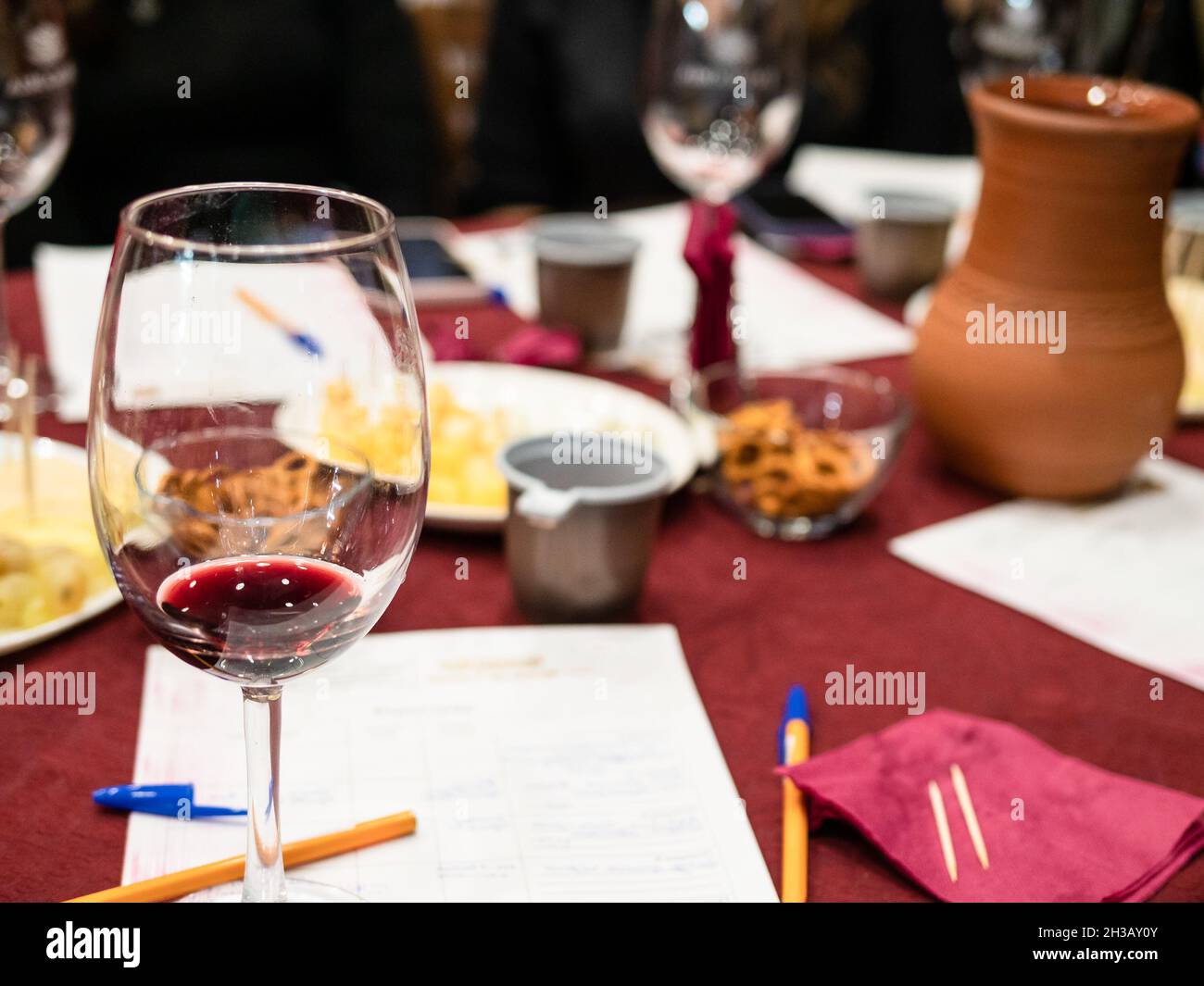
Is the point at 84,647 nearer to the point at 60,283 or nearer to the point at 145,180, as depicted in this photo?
the point at 60,283

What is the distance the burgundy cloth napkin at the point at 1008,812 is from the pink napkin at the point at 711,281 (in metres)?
0.47

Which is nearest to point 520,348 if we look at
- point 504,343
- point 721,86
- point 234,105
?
point 504,343

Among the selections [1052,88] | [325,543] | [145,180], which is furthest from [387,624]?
[145,180]

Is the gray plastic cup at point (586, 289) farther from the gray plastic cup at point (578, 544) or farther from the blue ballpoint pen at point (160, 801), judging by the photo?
the blue ballpoint pen at point (160, 801)

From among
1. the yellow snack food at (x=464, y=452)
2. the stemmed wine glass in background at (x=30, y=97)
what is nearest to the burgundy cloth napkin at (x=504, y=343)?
the yellow snack food at (x=464, y=452)

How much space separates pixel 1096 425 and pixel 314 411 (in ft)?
2.10

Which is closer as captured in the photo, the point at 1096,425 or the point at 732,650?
the point at 732,650

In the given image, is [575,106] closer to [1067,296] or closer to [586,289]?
[586,289]

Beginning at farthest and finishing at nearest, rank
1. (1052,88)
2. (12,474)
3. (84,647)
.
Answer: (1052,88)
(12,474)
(84,647)

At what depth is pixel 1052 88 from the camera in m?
1.00

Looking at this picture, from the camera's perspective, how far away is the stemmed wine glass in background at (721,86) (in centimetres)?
120

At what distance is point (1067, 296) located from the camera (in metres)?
0.94

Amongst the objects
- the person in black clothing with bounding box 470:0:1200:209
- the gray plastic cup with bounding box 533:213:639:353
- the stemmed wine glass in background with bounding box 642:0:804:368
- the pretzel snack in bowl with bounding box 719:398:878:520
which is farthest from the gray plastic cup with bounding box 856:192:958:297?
the person in black clothing with bounding box 470:0:1200:209

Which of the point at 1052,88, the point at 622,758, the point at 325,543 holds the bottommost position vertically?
the point at 622,758
